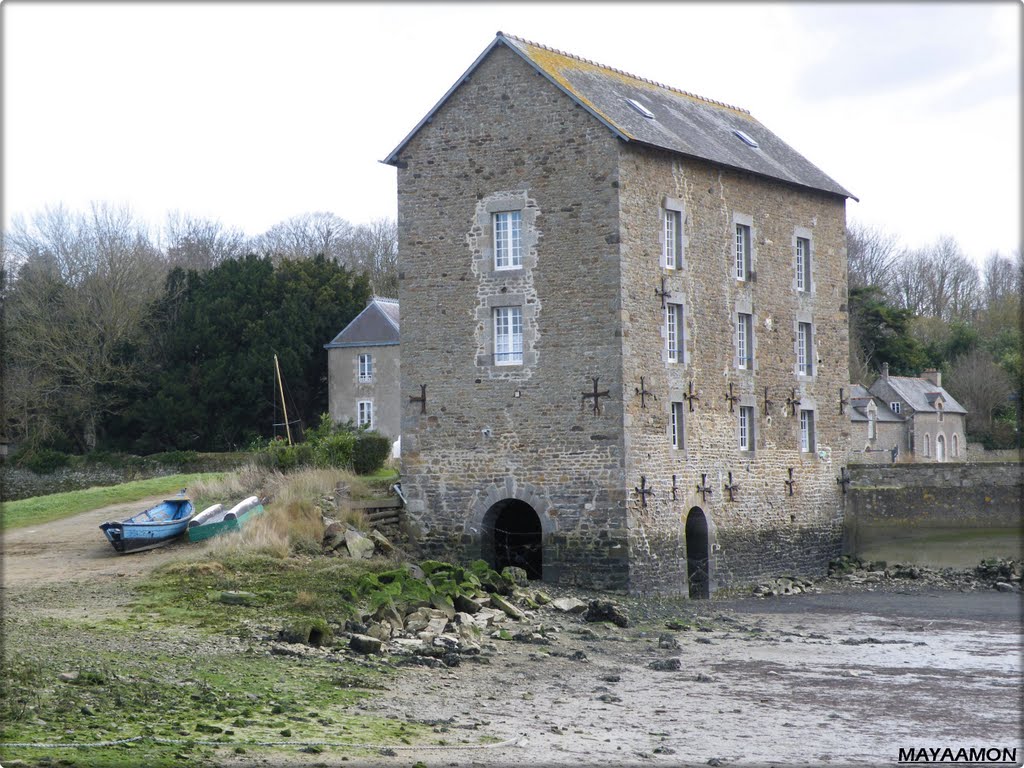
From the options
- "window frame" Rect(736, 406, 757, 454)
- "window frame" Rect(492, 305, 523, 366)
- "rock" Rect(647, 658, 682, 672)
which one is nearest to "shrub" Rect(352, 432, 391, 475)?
"window frame" Rect(492, 305, 523, 366)

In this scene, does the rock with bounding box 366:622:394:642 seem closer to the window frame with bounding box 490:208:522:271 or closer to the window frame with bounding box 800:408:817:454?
the window frame with bounding box 490:208:522:271

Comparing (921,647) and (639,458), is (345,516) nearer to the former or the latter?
(639,458)

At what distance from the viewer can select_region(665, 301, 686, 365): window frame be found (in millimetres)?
27219

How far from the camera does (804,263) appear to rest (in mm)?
31891

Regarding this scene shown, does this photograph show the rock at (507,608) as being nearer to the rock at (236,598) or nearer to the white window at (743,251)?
the rock at (236,598)

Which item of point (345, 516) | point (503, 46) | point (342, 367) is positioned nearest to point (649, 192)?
point (503, 46)

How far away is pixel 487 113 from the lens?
26703 millimetres

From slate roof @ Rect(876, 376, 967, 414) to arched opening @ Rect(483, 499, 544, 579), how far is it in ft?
89.3

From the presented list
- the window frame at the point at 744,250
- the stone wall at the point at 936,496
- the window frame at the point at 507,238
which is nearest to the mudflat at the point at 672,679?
the stone wall at the point at 936,496

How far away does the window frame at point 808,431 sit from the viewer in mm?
31625

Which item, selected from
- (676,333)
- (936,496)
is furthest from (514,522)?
(936,496)

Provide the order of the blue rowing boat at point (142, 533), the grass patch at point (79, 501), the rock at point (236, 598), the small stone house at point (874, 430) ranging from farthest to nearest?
the small stone house at point (874, 430) < the grass patch at point (79, 501) < the blue rowing boat at point (142, 533) < the rock at point (236, 598)

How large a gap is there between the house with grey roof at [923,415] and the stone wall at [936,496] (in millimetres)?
19669

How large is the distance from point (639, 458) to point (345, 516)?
5453mm
